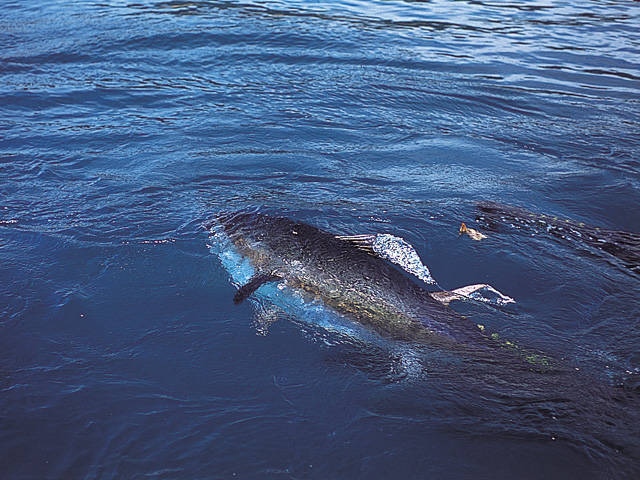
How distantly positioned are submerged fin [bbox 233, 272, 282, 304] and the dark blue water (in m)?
0.11

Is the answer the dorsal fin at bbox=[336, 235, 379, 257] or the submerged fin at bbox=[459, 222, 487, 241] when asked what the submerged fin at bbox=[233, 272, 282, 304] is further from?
the submerged fin at bbox=[459, 222, 487, 241]

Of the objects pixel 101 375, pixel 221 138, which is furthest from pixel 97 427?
pixel 221 138

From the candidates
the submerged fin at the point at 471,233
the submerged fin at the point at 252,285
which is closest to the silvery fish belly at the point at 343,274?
the submerged fin at the point at 252,285

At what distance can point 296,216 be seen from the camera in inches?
256

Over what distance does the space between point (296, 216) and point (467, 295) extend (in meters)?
2.07

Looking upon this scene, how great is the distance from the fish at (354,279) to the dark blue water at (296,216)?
22cm

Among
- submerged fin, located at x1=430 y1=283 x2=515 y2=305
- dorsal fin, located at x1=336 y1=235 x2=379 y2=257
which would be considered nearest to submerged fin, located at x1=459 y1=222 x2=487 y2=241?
submerged fin, located at x1=430 y1=283 x2=515 y2=305

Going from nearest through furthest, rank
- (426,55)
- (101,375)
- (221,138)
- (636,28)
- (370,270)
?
(101,375) → (370,270) → (221,138) → (426,55) → (636,28)

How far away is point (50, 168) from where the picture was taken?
7.65 meters

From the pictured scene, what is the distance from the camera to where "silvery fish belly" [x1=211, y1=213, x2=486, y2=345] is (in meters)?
4.65

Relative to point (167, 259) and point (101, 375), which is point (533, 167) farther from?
point (101, 375)

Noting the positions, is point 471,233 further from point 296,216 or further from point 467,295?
point 296,216

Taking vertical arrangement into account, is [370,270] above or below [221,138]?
above

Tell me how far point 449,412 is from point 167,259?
2.92m
